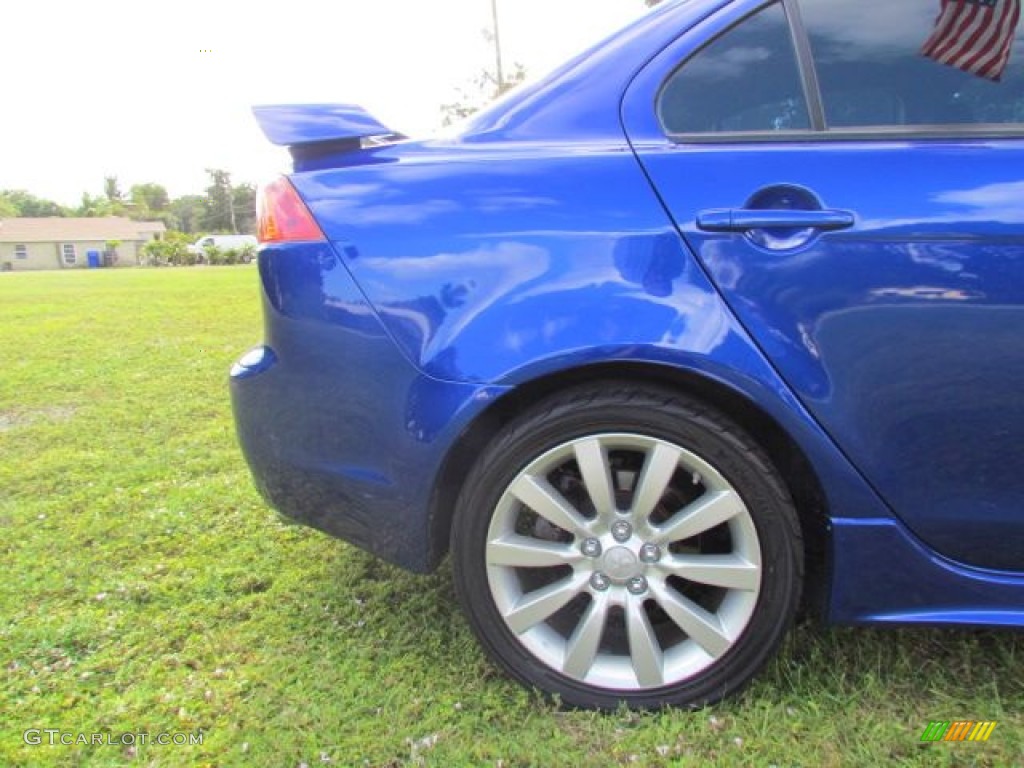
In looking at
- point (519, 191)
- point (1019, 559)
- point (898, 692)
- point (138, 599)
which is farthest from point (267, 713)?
point (1019, 559)

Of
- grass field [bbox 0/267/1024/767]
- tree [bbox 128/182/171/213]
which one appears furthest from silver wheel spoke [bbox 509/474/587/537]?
tree [bbox 128/182/171/213]

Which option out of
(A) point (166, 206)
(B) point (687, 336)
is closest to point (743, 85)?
(B) point (687, 336)

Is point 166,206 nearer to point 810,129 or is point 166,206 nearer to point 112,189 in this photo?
point 112,189

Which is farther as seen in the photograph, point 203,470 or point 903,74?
point 203,470

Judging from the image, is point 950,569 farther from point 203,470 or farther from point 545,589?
point 203,470

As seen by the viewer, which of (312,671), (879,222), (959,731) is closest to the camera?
(879,222)

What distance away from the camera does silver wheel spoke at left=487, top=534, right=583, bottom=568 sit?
1.84 metres

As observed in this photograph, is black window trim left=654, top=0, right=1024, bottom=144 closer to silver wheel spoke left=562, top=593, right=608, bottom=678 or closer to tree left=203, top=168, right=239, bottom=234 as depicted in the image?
silver wheel spoke left=562, top=593, right=608, bottom=678

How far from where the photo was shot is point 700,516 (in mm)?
1769

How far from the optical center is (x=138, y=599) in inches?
98.3

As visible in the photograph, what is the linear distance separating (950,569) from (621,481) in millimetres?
751

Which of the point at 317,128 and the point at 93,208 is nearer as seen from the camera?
the point at 317,128

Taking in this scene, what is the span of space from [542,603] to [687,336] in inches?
28.5

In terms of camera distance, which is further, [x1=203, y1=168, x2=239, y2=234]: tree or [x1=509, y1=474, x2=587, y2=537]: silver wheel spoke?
[x1=203, y1=168, x2=239, y2=234]: tree
